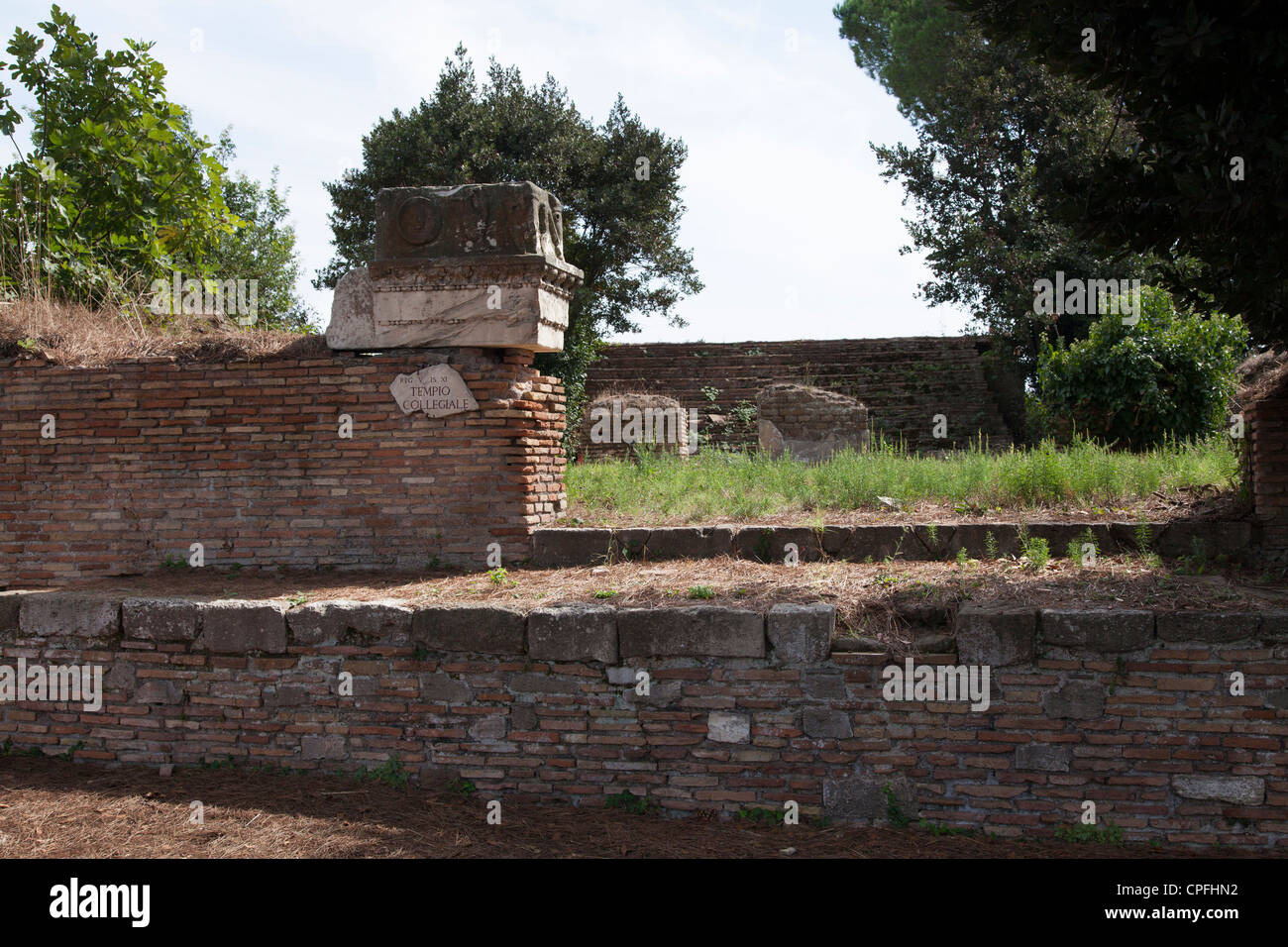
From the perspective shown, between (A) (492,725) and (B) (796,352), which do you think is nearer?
(A) (492,725)

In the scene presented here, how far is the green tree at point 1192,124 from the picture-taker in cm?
454

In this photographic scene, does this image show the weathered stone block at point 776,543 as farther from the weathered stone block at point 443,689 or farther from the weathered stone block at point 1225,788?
the weathered stone block at point 1225,788

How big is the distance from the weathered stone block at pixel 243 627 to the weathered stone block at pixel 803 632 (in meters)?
2.80

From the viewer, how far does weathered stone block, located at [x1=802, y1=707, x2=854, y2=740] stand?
15.9 feet

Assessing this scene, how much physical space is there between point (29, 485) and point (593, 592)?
4410mm

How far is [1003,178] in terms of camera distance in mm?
17391

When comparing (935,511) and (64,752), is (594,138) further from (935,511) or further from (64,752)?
(64,752)

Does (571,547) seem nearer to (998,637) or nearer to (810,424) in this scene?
(998,637)

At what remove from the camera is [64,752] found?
5.87 m

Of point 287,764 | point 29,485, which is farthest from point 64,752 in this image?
point 29,485

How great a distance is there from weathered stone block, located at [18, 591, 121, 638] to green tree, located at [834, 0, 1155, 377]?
13.3 m

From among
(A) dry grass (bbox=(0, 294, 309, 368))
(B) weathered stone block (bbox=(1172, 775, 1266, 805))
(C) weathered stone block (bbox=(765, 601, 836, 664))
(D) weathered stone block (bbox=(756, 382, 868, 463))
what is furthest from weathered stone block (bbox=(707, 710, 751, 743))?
(D) weathered stone block (bbox=(756, 382, 868, 463))

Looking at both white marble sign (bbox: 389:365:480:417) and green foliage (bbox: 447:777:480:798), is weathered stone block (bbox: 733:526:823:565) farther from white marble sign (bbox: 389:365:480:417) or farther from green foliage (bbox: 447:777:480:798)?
green foliage (bbox: 447:777:480:798)
